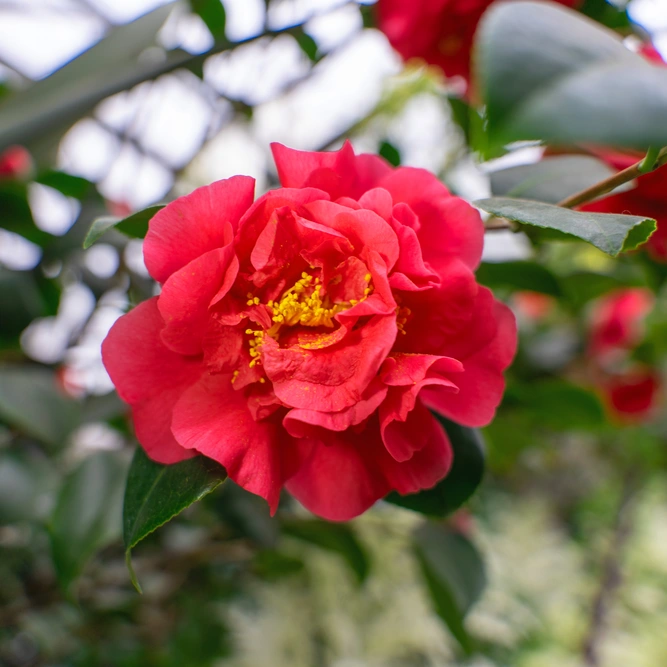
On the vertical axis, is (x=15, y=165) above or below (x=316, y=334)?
below

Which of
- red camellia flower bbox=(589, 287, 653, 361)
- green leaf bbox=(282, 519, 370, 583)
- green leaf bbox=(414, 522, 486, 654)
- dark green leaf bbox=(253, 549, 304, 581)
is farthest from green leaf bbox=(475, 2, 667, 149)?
red camellia flower bbox=(589, 287, 653, 361)

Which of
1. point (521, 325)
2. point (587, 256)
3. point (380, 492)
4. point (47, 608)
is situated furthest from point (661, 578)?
point (380, 492)

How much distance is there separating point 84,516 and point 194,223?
0.39 meters

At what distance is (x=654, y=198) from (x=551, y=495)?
258cm

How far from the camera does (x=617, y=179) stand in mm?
310

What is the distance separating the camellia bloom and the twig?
1949 mm

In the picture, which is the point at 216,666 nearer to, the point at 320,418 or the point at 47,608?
the point at 47,608

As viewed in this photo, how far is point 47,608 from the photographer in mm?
992

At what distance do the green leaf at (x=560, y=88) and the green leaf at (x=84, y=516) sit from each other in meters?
0.53

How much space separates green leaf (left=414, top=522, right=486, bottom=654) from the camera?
667mm

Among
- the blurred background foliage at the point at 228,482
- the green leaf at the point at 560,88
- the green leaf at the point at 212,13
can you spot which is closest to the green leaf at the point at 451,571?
the blurred background foliage at the point at 228,482

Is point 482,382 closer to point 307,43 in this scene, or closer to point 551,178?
point 551,178

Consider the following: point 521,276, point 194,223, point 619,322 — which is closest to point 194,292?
point 194,223

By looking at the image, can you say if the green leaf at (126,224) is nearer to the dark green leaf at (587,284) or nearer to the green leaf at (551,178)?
Answer: the green leaf at (551,178)
